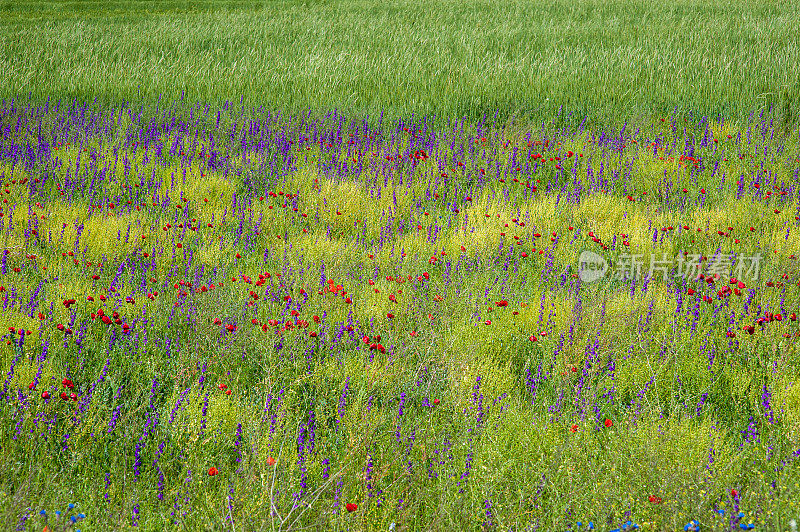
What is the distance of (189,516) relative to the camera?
5.74 feet

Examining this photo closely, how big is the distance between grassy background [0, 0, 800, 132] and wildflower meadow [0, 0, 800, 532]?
0.10 metres

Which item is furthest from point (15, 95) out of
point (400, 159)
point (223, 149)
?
point (400, 159)

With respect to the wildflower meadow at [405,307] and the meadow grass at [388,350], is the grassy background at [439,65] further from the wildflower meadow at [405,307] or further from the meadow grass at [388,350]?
the meadow grass at [388,350]

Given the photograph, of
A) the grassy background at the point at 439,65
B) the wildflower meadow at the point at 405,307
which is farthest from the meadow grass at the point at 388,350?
the grassy background at the point at 439,65

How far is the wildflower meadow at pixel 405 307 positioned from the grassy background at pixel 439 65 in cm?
10

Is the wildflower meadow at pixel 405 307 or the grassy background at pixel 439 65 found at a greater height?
the grassy background at pixel 439 65

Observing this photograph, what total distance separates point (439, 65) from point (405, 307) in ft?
21.1

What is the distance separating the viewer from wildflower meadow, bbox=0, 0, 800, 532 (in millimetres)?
1894

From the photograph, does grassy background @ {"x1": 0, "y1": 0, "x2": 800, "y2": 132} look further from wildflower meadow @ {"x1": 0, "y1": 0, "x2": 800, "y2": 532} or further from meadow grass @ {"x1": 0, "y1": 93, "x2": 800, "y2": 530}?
meadow grass @ {"x1": 0, "y1": 93, "x2": 800, "y2": 530}

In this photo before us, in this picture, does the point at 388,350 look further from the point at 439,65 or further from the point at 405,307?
the point at 439,65

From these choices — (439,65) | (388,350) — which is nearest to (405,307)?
(388,350)

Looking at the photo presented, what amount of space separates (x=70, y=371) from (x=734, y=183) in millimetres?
4845

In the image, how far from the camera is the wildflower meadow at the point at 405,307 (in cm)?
189

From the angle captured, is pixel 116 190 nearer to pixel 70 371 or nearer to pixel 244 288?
pixel 244 288
